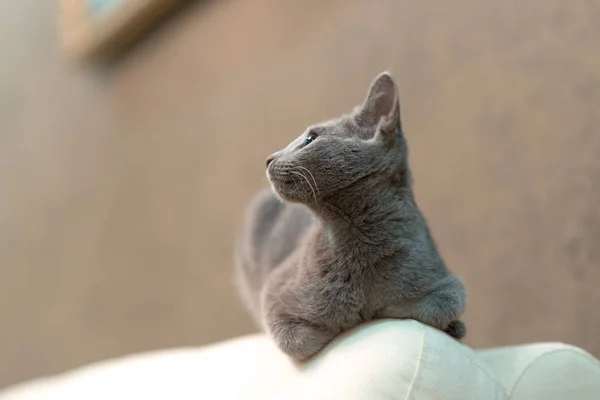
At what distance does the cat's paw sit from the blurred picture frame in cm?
111

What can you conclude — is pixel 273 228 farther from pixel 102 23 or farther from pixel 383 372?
pixel 102 23

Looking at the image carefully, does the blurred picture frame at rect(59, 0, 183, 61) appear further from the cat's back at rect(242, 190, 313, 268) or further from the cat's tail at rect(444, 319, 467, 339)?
the cat's tail at rect(444, 319, 467, 339)

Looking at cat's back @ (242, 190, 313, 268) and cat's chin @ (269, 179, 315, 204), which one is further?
cat's back @ (242, 190, 313, 268)

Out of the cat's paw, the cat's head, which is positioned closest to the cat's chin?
the cat's head

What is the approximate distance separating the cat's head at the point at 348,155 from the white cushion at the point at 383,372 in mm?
137

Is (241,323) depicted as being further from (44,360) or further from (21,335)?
(21,335)

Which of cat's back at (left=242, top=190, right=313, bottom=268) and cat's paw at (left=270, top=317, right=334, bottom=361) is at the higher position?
cat's back at (left=242, top=190, right=313, bottom=268)

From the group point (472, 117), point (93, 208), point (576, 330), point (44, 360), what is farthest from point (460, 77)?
point (44, 360)

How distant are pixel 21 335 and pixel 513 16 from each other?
62.8 inches

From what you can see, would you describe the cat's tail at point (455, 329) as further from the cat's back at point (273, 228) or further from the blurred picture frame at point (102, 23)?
the blurred picture frame at point (102, 23)

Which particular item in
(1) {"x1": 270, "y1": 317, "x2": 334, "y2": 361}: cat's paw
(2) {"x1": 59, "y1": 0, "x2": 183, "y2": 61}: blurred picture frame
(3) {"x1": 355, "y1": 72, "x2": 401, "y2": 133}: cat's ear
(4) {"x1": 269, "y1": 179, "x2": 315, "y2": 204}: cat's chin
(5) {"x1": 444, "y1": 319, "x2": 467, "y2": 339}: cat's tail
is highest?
(2) {"x1": 59, "y1": 0, "x2": 183, "y2": 61}: blurred picture frame

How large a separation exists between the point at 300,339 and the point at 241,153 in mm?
810

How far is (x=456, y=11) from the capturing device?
0.99 m

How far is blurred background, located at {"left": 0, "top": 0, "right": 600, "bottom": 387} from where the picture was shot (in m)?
0.86
